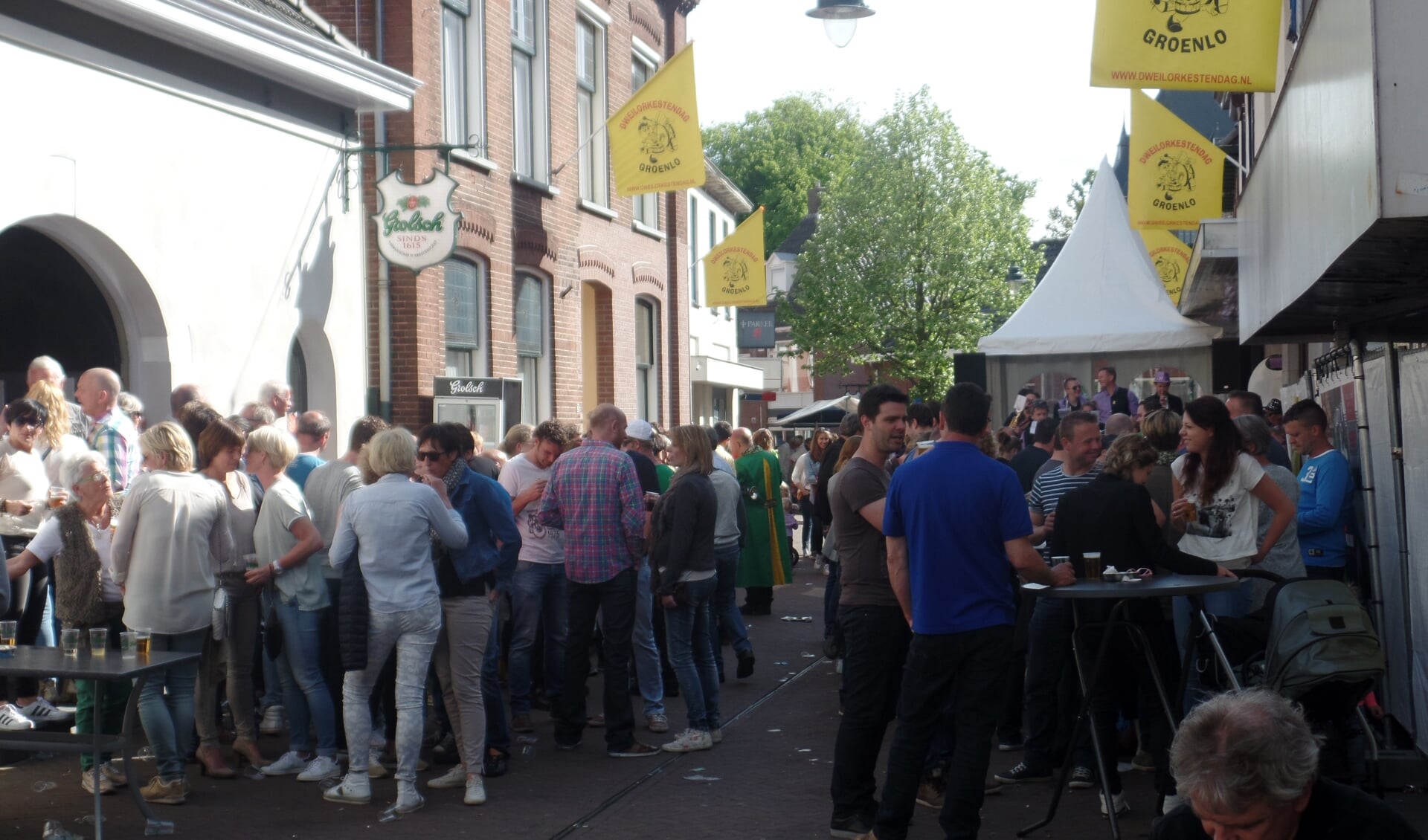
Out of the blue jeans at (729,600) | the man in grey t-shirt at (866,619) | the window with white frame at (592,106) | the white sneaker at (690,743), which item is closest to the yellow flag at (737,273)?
the window with white frame at (592,106)

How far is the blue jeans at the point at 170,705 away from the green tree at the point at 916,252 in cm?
4281

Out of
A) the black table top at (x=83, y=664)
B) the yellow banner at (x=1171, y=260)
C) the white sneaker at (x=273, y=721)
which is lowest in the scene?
the white sneaker at (x=273, y=721)

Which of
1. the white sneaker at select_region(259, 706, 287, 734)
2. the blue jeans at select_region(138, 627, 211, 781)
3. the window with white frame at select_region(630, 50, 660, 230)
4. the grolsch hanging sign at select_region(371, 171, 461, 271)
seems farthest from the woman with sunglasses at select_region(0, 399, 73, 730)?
the window with white frame at select_region(630, 50, 660, 230)

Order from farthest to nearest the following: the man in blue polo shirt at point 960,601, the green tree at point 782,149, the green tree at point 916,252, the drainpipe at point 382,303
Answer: the green tree at point 782,149 → the green tree at point 916,252 → the drainpipe at point 382,303 → the man in blue polo shirt at point 960,601

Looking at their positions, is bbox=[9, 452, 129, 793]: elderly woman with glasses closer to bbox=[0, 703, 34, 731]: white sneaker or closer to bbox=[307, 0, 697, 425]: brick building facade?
bbox=[0, 703, 34, 731]: white sneaker

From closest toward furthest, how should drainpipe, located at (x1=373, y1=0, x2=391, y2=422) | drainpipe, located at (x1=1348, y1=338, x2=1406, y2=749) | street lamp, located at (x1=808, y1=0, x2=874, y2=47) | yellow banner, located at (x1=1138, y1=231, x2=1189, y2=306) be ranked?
drainpipe, located at (x1=1348, y1=338, x2=1406, y2=749)
street lamp, located at (x1=808, y1=0, x2=874, y2=47)
drainpipe, located at (x1=373, y1=0, x2=391, y2=422)
yellow banner, located at (x1=1138, y1=231, x2=1189, y2=306)

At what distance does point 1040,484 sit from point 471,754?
11.1 ft

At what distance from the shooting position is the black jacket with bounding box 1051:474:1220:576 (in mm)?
6516

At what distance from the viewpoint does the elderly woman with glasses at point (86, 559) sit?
741 centimetres

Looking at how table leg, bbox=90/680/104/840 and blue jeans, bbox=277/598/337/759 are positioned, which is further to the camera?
blue jeans, bbox=277/598/337/759

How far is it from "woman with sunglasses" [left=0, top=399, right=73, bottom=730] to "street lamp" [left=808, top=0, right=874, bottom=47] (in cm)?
699

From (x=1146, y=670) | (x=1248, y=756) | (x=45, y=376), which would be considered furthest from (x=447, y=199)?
(x=1248, y=756)

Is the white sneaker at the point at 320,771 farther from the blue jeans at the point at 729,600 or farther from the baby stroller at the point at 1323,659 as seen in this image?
the baby stroller at the point at 1323,659

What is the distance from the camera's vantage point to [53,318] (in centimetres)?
1145
